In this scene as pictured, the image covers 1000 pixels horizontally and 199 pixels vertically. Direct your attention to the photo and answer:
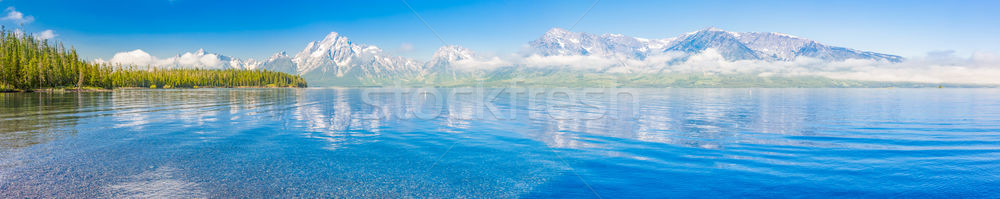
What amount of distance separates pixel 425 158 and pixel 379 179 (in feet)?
13.5

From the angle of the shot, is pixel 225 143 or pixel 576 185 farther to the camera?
pixel 225 143

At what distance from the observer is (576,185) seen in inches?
476

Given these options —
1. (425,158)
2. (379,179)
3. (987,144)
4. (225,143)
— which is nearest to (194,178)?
(379,179)

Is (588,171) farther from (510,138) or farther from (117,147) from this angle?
(117,147)

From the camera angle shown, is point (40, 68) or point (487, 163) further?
point (40, 68)

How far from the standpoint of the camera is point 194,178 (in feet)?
40.2

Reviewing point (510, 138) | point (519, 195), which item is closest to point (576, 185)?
point (519, 195)

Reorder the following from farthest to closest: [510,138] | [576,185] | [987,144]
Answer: [510,138], [987,144], [576,185]

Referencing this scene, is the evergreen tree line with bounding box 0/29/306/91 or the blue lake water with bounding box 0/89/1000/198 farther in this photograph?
the evergreen tree line with bounding box 0/29/306/91

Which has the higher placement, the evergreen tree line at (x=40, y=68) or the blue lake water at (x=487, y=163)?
the evergreen tree line at (x=40, y=68)

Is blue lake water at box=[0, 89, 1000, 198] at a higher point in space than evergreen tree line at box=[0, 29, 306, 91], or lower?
lower

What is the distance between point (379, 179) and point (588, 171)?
6.94m

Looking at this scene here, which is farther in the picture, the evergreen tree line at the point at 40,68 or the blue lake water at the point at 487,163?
the evergreen tree line at the point at 40,68

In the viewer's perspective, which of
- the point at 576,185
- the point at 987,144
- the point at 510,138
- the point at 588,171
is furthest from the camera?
the point at 510,138
